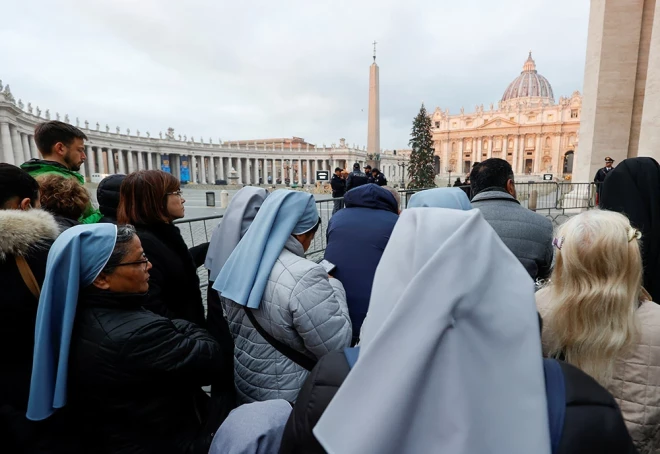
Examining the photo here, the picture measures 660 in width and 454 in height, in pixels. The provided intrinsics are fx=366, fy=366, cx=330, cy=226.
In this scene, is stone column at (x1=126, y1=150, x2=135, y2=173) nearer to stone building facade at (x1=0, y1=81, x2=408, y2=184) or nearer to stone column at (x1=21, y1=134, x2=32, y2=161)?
stone building facade at (x1=0, y1=81, x2=408, y2=184)

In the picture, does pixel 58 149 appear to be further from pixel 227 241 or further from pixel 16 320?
pixel 16 320

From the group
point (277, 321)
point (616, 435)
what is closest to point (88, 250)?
point (277, 321)

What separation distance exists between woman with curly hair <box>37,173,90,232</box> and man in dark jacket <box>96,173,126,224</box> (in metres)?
0.14

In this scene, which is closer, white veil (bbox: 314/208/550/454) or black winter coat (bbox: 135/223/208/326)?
white veil (bbox: 314/208/550/454)

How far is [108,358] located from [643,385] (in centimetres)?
209

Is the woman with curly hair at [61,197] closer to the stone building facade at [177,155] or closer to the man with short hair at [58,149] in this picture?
the man with short hair at [58,149]

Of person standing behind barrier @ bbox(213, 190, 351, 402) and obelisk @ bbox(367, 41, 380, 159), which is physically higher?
obelisk @ bbox(367, 41, 380, 159)

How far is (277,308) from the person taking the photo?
5.99 feet

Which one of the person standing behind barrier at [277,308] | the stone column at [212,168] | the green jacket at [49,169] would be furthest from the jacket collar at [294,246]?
the stone column at [212,168]

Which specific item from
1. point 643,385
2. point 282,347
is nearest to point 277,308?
point 282,347

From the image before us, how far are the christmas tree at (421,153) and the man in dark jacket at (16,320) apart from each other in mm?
36562

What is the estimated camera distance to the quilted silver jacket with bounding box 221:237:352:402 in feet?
5.96


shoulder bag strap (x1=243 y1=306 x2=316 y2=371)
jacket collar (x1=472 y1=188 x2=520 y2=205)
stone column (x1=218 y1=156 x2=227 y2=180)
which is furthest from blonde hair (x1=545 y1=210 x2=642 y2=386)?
stone column (x1=218 y1=156 x2=227 y2=180)

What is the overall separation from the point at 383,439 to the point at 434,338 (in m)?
0.24
